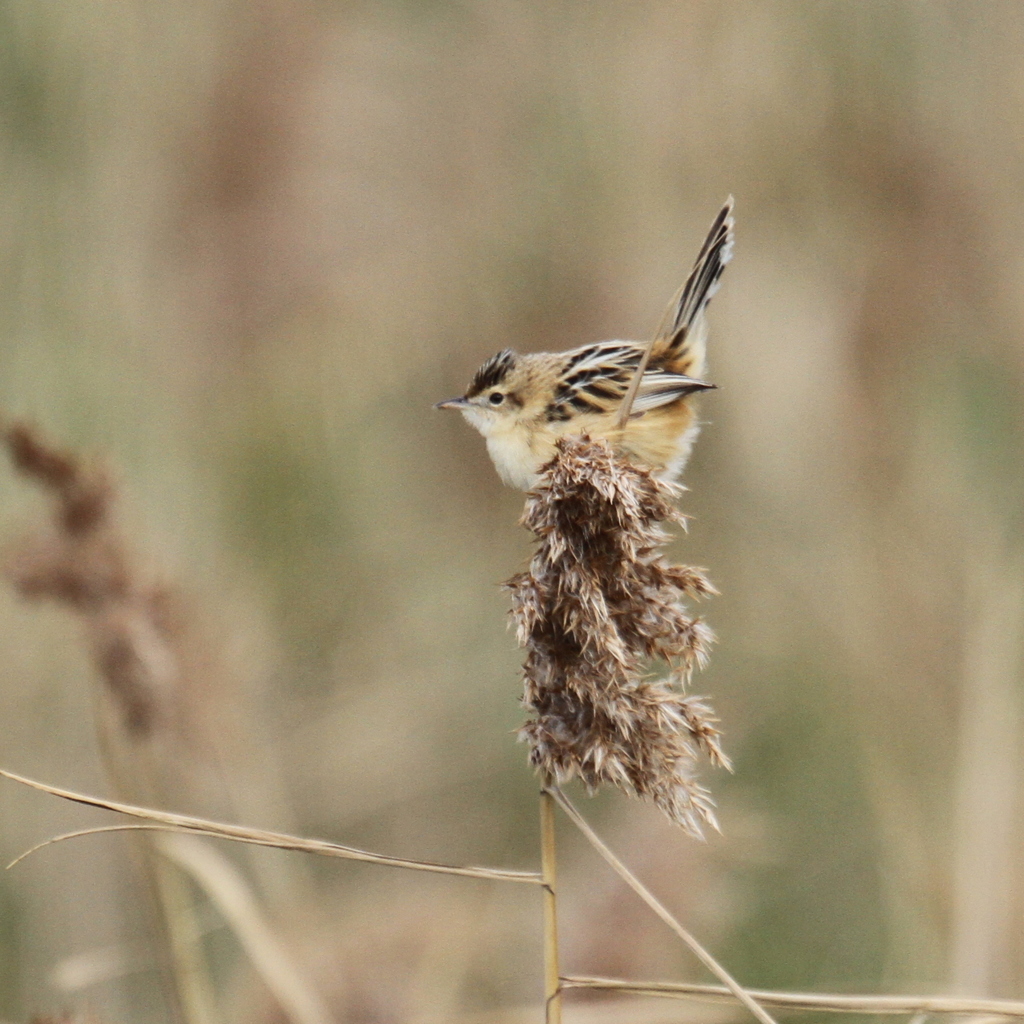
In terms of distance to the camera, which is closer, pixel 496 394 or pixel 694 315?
pixel 694 315

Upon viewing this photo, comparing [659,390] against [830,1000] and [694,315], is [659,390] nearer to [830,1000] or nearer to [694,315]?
[694,315]

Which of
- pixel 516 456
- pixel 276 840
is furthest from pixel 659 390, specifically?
pixel 276 840

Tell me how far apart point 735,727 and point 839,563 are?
65 cm

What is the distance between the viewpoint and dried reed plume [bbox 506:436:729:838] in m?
1.44

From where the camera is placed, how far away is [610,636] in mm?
1449

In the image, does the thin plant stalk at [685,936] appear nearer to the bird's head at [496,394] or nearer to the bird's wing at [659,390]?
the bird's wing at [659,390]

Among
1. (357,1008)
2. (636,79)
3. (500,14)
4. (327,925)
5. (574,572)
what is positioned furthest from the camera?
(500,14)

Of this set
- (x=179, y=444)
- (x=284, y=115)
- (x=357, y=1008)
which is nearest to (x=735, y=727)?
(x=357, y=1008)

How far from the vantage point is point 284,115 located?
4613 millimetres

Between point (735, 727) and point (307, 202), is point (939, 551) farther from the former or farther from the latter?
point (307, 202)

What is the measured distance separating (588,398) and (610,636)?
150 centimetres

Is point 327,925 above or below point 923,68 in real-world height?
below

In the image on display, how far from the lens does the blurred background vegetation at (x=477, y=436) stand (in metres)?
3.65

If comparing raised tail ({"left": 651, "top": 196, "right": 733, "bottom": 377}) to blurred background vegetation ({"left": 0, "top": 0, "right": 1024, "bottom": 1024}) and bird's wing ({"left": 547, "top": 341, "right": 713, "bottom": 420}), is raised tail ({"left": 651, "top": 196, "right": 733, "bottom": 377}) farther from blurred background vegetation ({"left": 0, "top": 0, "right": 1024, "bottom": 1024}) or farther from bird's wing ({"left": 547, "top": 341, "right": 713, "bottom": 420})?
blurred background vegetation ({"left": 0, "top": 0, "right": 1024, "bottom": 1024})
